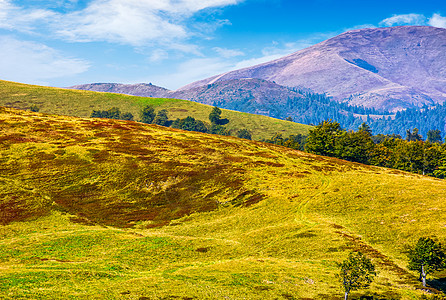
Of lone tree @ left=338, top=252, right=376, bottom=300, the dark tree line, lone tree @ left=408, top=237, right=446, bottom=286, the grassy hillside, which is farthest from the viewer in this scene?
the dark tree line

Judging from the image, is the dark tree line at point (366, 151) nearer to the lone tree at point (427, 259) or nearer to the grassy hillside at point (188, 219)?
the grassy hillside at point (188, 219)

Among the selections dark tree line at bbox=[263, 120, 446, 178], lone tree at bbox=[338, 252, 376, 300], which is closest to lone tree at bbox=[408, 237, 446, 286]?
lone tree at bbox=[338, 252, 376, 300]

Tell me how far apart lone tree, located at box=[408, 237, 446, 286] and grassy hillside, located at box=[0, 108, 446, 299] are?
81.0 inches

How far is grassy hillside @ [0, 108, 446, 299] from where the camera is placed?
37531 mm

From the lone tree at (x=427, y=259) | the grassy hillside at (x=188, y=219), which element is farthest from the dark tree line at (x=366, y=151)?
the lone tree at (x=427, y=259)

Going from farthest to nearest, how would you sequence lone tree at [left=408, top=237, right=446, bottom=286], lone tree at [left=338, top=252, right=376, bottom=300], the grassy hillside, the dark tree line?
1. the dark tree line
2. lone tree at [left=408, top=237, right=446, bottom=286]
3. the grassy hillside
4. lone tree at [left=338, top=252, right=376, bottom=300]

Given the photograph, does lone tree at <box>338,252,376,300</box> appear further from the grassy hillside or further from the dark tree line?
the dark tree line

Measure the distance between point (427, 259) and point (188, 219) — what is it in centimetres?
4269

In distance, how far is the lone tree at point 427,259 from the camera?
38.4m

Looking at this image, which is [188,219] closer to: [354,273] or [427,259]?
[354,273]

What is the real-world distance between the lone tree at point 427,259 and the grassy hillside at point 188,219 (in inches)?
81.0

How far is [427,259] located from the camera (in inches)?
1522

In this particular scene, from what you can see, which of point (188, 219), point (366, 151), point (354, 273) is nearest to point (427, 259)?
point (354, 273)

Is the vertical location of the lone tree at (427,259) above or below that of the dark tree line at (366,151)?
below
